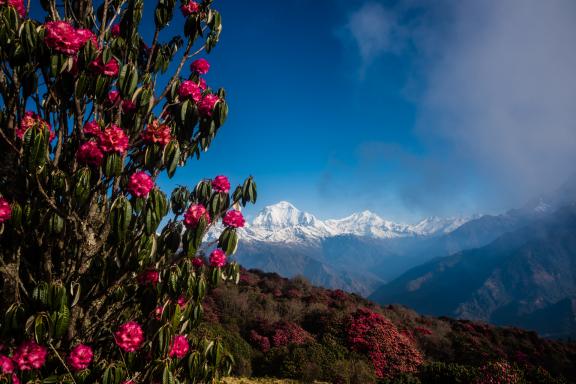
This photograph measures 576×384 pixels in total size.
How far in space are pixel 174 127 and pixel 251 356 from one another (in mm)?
10851

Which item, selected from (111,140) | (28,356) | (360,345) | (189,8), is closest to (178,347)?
(28,356)

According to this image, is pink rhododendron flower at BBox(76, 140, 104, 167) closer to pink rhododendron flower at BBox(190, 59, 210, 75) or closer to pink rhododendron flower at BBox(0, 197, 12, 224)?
pink rhododendron flower at BBox(0, 197, 12, 224)

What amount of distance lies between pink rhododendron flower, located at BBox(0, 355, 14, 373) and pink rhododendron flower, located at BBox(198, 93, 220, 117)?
2412 mm

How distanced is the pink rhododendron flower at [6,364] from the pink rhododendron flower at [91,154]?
58.1 inches

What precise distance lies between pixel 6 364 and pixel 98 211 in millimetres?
1312

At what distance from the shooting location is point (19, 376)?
93.7 inches

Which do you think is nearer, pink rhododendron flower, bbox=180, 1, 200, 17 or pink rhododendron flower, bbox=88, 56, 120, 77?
pink rhododendron flower, bbox=88, 56, 120, 77

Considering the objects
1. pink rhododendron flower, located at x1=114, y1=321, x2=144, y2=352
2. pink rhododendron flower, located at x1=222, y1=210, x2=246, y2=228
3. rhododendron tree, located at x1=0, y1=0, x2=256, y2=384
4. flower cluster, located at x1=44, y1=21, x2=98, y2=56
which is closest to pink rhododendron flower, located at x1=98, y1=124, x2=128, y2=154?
rhododendron tree, located at x1=0, y1=0, x2=256, y2=384

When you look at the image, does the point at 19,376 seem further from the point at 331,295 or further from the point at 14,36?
the point at 331,295

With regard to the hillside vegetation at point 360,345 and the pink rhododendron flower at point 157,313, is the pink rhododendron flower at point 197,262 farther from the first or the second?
the hillside vegetation at point 360,345

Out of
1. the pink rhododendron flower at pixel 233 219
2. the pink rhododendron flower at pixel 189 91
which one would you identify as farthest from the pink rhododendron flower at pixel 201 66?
the pink rhododendron flower at pixel 233 219

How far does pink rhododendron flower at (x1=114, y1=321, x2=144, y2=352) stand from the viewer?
8.80ft

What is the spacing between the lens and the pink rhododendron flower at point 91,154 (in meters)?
2.51

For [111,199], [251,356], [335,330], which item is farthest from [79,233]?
[335,330]
